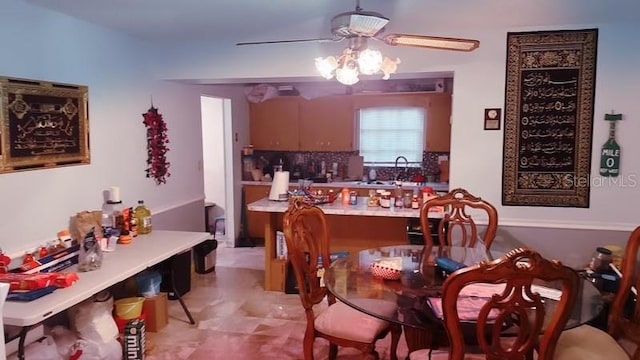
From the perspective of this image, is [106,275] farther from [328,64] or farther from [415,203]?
[415,203]

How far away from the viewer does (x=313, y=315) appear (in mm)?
2459

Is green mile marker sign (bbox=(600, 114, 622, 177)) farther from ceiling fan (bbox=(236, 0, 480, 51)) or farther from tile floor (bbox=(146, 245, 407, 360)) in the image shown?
tile floor (bbox=(146, 245, 407, 360))

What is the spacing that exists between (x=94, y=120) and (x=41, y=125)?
474 millimetres

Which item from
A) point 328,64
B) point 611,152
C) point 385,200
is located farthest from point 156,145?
point 611,152

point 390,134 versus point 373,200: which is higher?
point 390,134

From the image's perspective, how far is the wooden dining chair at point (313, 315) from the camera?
2.33 meters

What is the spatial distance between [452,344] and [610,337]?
1062 millimetres

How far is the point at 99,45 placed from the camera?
3.35 metres

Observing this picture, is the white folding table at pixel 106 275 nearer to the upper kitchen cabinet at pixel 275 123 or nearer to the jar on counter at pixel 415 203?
the jar on counter at pixel 415 203

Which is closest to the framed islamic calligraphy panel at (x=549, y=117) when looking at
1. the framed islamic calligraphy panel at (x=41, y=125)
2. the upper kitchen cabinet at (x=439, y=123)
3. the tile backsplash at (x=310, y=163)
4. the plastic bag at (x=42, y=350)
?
the upper kitchen cabinet at (x=439, y=123)

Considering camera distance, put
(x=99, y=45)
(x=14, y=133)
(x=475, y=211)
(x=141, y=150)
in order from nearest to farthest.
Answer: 1. (x=14, y=133)
2. (x=99, y=45)
3. (x=475, y=211)
4. (x=141, y=150)

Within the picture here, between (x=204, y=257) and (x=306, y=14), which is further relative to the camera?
(x=204, y=257)

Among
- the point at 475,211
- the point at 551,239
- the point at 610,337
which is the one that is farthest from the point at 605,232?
the point at 610,337

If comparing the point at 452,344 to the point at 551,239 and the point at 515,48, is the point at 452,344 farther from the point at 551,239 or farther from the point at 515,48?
the point at 515,48
